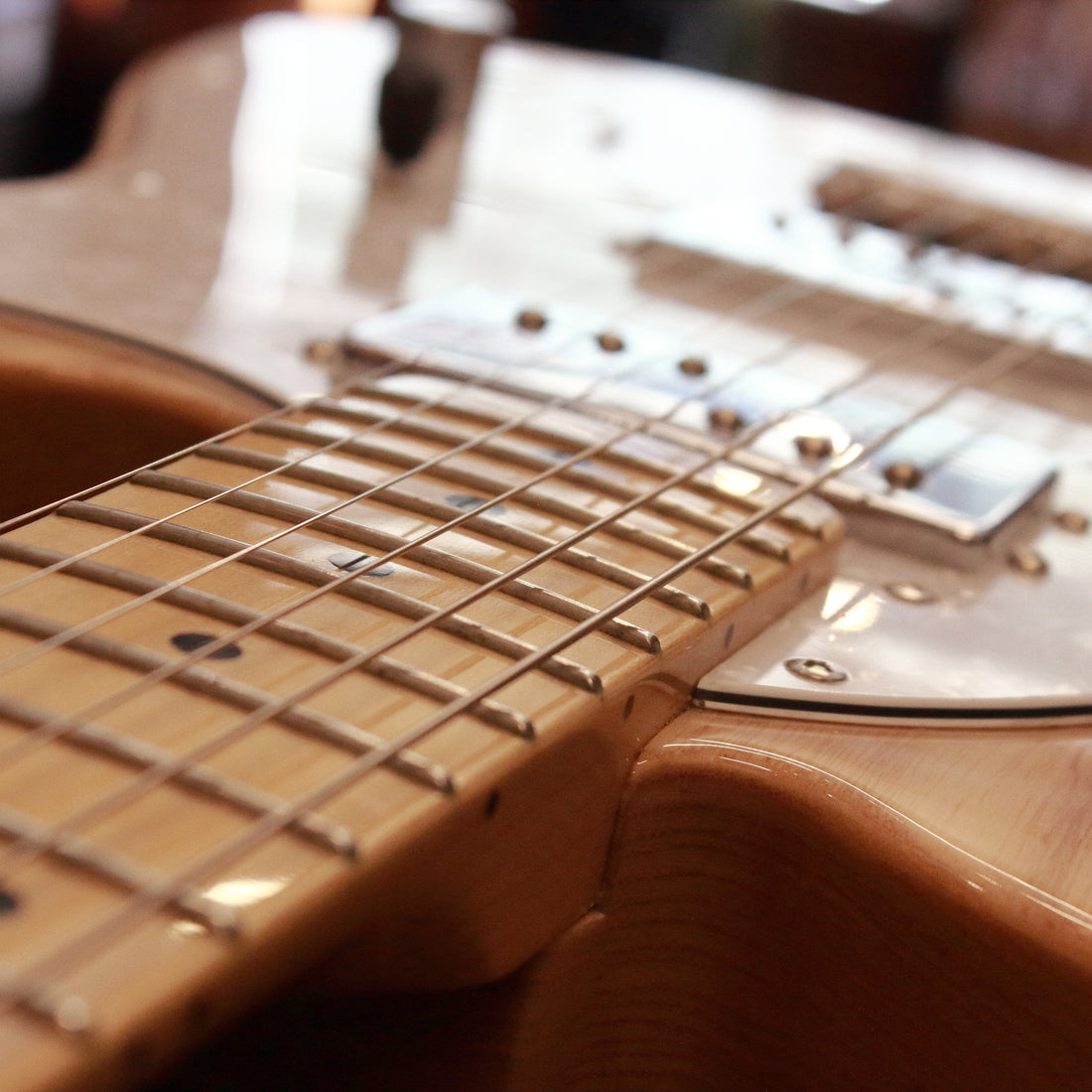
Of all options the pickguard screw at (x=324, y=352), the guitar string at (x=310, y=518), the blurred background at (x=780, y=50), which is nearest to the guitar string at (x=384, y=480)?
the guitar string at (x=310, y=518)

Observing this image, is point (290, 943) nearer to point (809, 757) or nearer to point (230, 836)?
point (230, 836)

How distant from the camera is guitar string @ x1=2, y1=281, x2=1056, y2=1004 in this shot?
0.33 metres

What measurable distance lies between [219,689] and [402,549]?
0.13 m

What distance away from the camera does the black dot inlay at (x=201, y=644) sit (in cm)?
46

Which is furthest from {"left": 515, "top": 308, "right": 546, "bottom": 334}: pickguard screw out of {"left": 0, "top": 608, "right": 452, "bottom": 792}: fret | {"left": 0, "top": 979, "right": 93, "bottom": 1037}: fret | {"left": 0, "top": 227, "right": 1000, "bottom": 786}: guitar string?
{"left": 0, "top": 979, "right": 93, "bottom": 1037}: fret

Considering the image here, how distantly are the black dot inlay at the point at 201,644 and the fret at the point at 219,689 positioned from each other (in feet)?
0.04

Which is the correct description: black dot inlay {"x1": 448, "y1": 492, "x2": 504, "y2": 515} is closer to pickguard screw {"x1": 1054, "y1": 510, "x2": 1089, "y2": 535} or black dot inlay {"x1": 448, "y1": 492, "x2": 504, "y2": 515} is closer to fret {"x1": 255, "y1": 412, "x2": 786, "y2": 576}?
fret {"x1": 255, "y1": 412, "x2": 786, "y2": 576}

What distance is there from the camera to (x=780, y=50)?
3.38 m

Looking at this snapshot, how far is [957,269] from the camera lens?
3.81 ft

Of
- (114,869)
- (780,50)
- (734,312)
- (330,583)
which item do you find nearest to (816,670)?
(330,583)

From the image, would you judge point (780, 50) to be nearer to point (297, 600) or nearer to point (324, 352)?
point (324, 352)

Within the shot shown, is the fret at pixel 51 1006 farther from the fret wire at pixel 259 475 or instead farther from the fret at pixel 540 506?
the fret at pixel 540 506

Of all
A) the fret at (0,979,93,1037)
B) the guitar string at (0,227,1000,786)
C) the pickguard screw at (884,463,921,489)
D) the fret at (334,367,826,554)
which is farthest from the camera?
the pickguard screw at (884,463,921,489)

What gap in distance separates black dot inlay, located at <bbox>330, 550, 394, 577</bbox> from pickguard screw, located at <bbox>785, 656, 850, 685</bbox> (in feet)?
0.61
